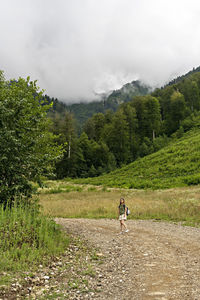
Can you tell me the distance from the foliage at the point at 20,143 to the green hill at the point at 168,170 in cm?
2206

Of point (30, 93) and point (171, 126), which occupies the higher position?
point (171, 126)

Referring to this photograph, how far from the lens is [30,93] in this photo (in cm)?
1141

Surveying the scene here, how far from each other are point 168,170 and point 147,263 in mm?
31237

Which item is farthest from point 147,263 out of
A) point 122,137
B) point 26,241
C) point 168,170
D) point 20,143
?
point 122,137

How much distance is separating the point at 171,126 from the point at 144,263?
70412mm

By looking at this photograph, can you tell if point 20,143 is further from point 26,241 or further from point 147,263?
point 147,263

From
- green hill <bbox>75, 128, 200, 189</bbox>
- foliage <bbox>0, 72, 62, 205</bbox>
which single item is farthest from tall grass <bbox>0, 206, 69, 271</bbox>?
green hill <bbox>75, 128, 200, 189</bbox>

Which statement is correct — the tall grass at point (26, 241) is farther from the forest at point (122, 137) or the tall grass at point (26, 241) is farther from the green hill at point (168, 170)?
the forest at point (122, 137)

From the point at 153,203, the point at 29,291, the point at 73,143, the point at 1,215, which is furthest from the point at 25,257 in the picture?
the point at 73,143

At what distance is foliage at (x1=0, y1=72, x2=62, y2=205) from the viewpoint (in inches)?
379

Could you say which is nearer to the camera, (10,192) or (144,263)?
(144,263)

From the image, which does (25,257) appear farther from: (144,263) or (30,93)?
(30,93)

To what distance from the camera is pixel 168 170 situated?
A: 3681cm

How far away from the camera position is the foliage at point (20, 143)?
962cm
